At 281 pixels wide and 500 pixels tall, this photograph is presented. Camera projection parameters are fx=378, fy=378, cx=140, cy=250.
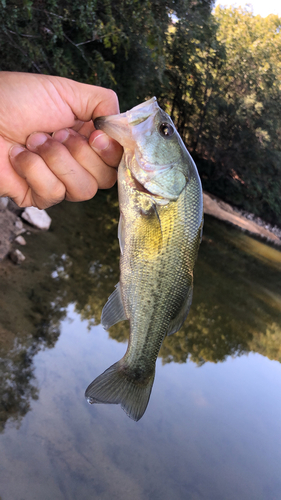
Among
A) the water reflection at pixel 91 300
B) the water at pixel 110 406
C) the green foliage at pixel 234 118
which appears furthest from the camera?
the green foliage at pixel 234 118

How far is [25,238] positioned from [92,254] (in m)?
1.27

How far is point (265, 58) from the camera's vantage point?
22.9 m

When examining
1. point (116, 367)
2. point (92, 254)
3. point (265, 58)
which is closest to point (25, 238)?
point (92, 254)

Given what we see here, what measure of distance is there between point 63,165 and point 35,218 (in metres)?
4.95

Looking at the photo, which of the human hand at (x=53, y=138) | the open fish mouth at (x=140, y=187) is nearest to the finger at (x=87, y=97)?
the human hand at (x=53, y=138)

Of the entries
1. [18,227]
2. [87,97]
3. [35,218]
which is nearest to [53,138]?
[87,97]

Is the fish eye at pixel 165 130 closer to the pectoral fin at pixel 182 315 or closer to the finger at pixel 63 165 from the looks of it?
the finger at pixel 63 165

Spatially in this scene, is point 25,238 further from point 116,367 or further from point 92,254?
point 116,367

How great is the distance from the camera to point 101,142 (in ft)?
6.24

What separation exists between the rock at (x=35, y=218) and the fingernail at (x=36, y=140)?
15.8 ft

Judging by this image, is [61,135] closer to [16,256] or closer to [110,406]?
[110,406]

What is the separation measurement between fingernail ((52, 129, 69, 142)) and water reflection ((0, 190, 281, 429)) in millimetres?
2572

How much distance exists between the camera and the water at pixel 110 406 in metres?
3.25

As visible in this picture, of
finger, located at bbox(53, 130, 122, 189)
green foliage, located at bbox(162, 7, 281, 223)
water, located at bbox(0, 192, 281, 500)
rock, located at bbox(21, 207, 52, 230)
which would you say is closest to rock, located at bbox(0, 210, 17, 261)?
rock, located at bbox(21, 207, 52, 230)
